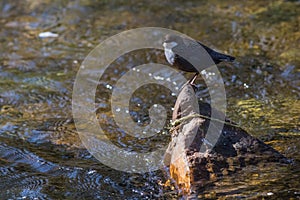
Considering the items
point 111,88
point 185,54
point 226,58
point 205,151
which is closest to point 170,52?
point 185,54

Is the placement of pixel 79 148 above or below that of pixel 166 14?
below

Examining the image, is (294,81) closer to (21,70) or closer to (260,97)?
(260,97)

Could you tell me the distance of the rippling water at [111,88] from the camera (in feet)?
14.3

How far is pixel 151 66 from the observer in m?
7.42

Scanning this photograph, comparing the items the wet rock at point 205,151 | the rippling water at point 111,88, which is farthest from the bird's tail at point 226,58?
the rippling water at point 111,88

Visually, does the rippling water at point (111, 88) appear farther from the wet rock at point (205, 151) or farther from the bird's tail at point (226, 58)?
the bird's tail at point (226, 58)

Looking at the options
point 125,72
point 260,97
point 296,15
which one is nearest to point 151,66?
point 125,72

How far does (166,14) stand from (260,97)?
12.2 feet

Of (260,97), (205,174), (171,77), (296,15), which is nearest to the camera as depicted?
(205,174)

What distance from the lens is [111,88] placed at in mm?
6926

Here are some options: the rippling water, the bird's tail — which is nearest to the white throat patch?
the bird's tail

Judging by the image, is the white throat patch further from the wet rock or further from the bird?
the wet rock

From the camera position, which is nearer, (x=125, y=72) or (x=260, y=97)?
(x=260, y=97)

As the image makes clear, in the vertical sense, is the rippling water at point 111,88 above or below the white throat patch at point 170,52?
below
